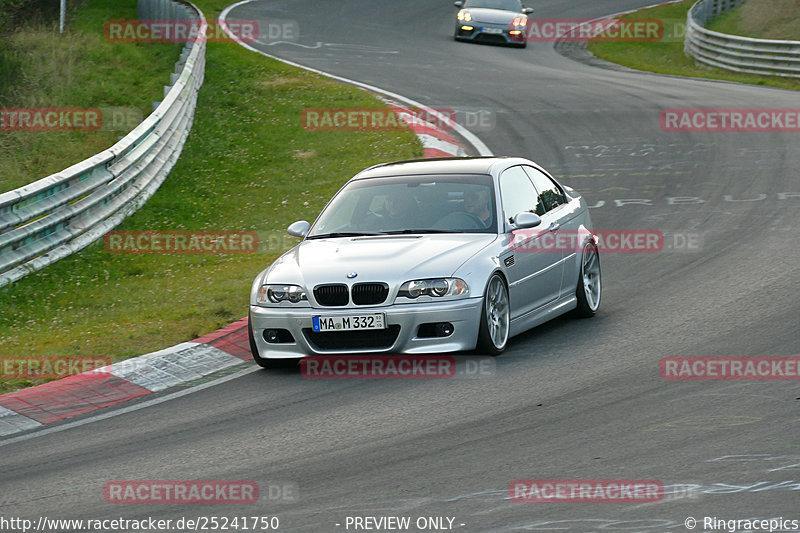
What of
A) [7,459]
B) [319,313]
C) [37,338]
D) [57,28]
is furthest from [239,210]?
[57,28]

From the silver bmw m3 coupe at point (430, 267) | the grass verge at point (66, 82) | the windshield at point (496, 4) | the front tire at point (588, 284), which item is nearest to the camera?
the silver bmw m3 coupe at point (430, 267)

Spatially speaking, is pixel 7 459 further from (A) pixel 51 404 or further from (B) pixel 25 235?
(B) pixel 25 235

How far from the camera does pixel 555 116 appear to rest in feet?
71.7

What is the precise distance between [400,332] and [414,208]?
61.8 inches

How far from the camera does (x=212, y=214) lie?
16.1m

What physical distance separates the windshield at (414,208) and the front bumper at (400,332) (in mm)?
1125

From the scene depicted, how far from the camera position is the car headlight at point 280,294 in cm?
942
